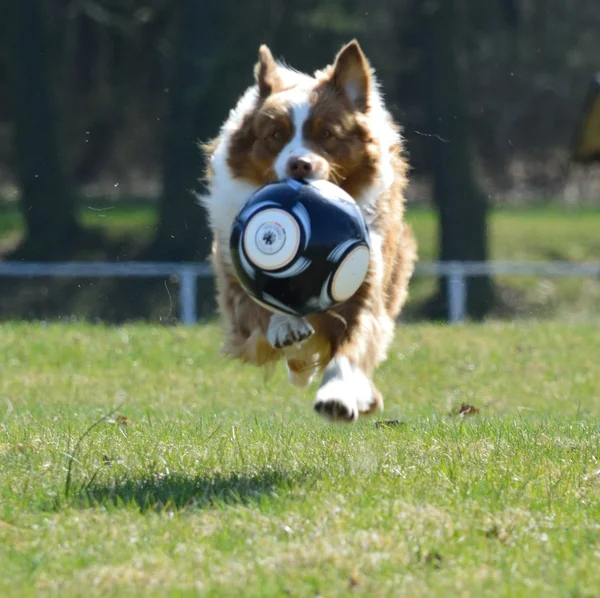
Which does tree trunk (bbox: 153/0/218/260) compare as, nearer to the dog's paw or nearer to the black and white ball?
the black and white ball

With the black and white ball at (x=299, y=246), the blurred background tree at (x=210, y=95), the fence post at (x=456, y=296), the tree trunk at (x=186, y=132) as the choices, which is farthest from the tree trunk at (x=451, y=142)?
the black and white ball at (x=299, y=246)

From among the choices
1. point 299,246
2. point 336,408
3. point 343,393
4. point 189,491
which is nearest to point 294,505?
point 189,491

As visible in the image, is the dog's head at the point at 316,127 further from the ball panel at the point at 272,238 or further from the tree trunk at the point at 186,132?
the tree trunk at the point at 186,132

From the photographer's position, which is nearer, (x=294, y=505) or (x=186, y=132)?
(x=294, y=505)

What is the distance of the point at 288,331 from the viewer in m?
7.04

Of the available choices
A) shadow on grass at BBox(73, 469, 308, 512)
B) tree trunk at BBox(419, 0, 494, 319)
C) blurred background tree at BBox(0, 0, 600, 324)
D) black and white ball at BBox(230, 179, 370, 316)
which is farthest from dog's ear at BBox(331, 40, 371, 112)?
tree trunk at BBox(419, 0, 494, 319)

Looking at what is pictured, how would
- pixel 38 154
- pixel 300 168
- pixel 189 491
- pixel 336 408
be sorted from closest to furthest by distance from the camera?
1. pixel 189 491
2. pixel 336 408
3. pixel 300 168
4. pixel 38 154

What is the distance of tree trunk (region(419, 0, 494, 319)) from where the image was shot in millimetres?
24406

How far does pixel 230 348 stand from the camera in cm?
794

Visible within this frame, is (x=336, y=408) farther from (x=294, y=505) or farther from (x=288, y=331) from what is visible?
(x=294, y=505)

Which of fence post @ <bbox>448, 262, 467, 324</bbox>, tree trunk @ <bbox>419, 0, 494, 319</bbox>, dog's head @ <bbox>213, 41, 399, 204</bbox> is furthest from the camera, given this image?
tree trunk @ <bbox>419, 0, 494, 319</bbox>

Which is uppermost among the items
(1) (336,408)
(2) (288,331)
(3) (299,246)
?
(3) (299,246)

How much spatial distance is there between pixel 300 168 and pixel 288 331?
89 centimetres

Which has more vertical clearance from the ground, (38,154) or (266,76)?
(266,76)
